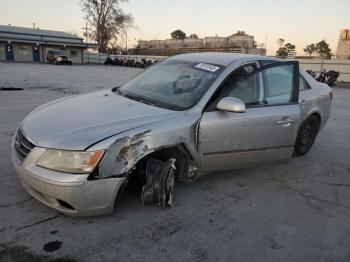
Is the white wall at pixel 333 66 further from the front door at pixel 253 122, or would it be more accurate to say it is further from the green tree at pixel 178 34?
the green tree at pixel 178 34

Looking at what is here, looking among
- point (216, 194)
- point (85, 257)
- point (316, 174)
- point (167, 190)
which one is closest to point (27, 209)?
point (85, 257)

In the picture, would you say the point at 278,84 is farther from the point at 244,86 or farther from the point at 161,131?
the point at 161,131

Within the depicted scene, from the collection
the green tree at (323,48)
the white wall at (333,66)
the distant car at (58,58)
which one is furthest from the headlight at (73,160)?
the green tree at (323,48)

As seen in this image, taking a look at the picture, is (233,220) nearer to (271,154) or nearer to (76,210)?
(271,154)

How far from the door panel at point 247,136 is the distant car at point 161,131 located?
0.04ft

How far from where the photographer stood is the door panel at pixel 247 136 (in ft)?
11.3

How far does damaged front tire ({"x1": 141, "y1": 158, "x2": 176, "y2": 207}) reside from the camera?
3.14 meters

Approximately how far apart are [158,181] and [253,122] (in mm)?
1323

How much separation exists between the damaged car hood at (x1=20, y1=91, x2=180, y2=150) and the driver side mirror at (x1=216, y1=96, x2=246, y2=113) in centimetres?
48

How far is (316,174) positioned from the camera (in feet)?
15.0

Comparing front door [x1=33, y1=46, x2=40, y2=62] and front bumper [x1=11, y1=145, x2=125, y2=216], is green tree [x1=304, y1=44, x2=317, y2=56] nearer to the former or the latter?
front door [x1=33, y1=46, x2=40, y2=62]

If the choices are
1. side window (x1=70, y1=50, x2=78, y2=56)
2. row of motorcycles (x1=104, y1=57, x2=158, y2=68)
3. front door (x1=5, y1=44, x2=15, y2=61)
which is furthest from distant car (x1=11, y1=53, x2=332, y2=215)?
side window (x1=70, y1=50, x2=78, y2=56)

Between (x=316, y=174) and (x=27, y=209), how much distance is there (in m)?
3.70

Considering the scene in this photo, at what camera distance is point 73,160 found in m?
2.69
